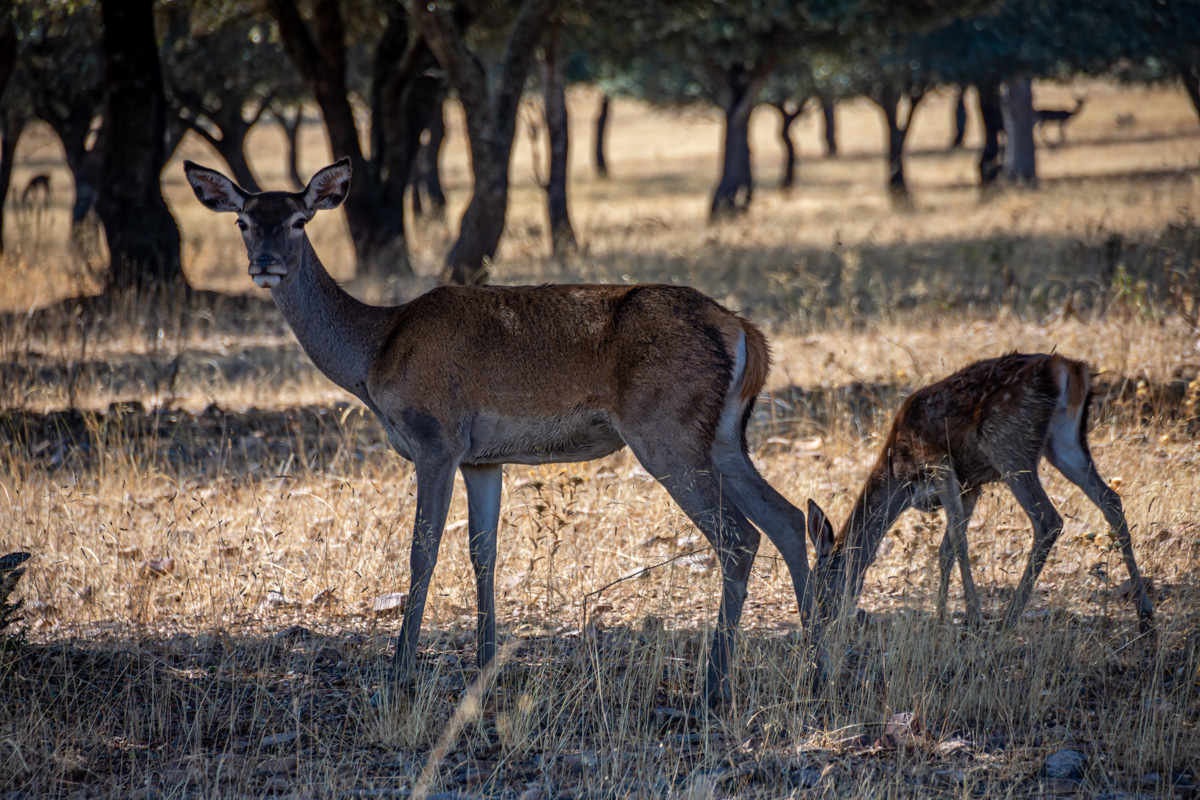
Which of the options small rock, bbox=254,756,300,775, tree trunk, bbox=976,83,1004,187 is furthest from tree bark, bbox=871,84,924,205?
small rock, bbox=254,756,300,775

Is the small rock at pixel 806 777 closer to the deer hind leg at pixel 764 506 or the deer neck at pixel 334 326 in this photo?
the deer hind leg at pixel 764 506

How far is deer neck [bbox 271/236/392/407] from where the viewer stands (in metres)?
5.14

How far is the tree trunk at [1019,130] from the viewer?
28656 mm

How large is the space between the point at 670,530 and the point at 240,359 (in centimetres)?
589

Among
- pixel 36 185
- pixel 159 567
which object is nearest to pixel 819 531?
pixel 159 567

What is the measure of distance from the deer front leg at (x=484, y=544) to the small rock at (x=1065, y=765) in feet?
7.45

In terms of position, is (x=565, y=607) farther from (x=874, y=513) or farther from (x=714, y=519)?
(x=874, y=513)

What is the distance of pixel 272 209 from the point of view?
16.6 ft

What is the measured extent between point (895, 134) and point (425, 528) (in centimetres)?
2990

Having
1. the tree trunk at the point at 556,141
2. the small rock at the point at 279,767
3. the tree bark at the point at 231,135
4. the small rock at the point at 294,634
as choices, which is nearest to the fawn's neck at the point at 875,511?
the small rock at the point at 294,634

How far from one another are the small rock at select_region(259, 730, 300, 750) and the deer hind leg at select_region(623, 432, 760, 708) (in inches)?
66.0

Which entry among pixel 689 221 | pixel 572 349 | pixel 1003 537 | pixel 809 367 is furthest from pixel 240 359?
Answer: pixel 689 221

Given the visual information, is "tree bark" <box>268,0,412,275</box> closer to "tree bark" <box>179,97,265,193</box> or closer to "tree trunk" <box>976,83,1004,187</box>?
"tree bark" <box>179,97,265,193</box>

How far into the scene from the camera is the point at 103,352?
414 inches
